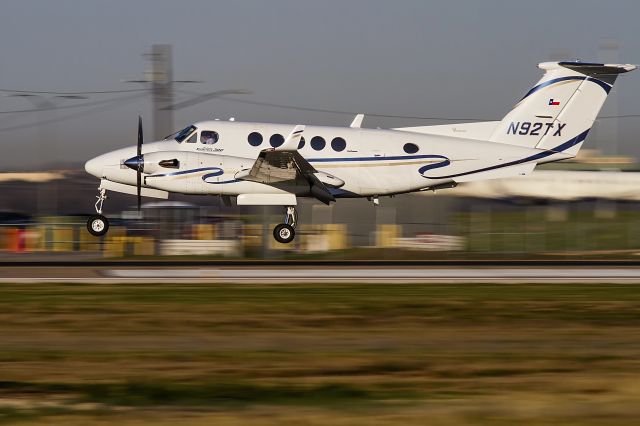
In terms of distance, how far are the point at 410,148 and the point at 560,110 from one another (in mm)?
5442

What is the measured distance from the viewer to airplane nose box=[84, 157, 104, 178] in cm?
2880

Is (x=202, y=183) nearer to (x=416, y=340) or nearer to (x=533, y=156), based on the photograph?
(x=533, y=156)

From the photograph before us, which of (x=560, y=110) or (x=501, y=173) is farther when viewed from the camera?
(x=560, y=110)

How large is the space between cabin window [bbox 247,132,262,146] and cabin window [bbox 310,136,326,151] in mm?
1657

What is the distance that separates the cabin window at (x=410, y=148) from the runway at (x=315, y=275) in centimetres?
522

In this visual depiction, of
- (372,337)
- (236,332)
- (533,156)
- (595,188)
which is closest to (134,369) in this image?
(236,332)

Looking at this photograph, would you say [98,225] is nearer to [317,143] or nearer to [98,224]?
[98,224]

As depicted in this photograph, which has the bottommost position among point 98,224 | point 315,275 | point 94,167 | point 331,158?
point 315,275

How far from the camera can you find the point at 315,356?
13.3 meters

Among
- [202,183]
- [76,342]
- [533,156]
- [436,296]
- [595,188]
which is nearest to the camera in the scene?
[76,342]

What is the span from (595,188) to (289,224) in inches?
1274

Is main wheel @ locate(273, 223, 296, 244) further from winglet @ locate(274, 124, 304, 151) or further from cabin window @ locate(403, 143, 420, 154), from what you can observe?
cabin window @ locate(403, 143, 420, 154)

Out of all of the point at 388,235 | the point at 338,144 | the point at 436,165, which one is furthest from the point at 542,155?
the point at 388,235

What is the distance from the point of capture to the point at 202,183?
28.7m
